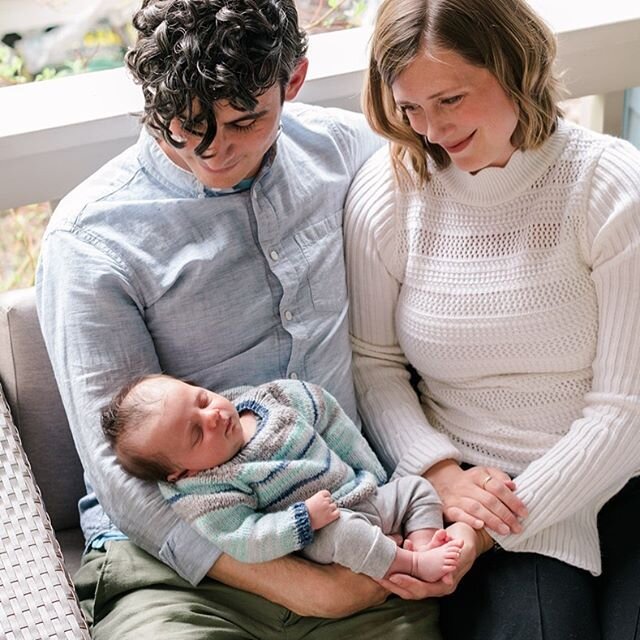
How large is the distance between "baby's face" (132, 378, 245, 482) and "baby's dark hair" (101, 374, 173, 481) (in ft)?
0.04

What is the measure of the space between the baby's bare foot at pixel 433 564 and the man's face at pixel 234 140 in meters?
0.64

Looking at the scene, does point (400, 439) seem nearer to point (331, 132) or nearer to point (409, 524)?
point (409, 524)

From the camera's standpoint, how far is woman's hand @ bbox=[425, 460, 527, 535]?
5.76ft

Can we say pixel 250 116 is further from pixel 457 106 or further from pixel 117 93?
pixel 117 93

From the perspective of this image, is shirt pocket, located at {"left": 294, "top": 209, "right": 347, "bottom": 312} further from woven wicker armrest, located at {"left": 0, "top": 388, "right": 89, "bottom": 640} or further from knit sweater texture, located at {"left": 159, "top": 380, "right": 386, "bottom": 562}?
woven wicker armrest, located at {"left": 0, "top": 388, "right": 89, "bottom": 640}

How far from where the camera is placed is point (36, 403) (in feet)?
6.16

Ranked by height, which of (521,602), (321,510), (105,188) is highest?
(105,188)

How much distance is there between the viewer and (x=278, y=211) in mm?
1820

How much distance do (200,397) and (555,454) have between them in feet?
1.94

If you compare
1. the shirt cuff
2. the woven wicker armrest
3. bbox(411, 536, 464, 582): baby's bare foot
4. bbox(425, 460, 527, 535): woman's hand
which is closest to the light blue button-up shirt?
the shirt cuff

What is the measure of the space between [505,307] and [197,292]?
498 mm

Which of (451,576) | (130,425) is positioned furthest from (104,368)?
(451,576)

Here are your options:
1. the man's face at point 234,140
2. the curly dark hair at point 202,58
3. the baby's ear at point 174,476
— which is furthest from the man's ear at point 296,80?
the baby's ear at point 174,476

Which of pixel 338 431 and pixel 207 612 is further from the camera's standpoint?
pixel 338 431
